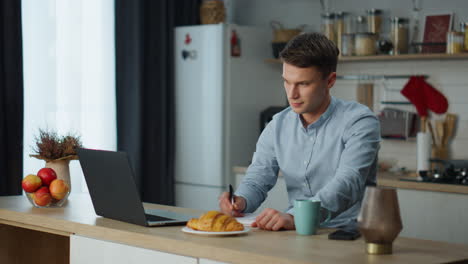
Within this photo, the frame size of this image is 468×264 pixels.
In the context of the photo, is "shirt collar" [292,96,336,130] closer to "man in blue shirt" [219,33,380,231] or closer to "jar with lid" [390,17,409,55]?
"man in blue shirt" [219,33,380,231]

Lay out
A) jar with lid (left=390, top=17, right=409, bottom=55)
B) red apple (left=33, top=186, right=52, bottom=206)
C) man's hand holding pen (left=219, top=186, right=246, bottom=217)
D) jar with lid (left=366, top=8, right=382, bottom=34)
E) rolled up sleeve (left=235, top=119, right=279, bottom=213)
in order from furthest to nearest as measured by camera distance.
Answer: jar with lid (left=366, top=8, right=382, bottom=34)
jar with lid (left=390, top=17, right=409, bottom=55)
red apple (left=33, top=186, right=52, bottom=206)
rolled up sleeve (left=235, top=119, right=279, bottom=213)
man's hand holding pen (left=219, top=186, right=246, bottom=217)

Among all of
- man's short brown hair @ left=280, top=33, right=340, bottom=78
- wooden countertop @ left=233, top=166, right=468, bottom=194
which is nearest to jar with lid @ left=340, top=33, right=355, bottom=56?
wooden countertop @ left=233, top=166, right=468, bottom=194

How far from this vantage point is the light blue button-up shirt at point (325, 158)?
7.57 feet

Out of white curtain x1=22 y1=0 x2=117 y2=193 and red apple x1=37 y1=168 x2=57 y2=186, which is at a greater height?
white curtain x1=22 y1=0 x2=117 y2=193

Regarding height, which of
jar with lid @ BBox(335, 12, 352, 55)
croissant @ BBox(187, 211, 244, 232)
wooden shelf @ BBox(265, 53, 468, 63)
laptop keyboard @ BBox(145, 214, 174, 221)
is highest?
jar with lid @ BBox(335, 12, 352, 55)

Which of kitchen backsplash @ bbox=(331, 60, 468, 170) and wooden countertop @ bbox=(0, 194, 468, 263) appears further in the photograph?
kitchen backsplash @ bbox=(331, 60, 468, 170)

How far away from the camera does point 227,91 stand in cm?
501

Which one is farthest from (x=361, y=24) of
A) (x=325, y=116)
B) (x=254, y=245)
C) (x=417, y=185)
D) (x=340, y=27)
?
(x=254, y=245)

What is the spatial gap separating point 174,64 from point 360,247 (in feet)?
11.7

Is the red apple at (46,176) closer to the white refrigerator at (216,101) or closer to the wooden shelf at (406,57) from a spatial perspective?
the white refrigerator at (216,101)

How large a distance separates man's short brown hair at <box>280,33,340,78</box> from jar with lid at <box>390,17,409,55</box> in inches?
92.0

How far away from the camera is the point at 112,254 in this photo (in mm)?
2201

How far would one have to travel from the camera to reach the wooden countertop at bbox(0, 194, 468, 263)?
5.85 feet

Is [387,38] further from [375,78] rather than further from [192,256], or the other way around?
[192,256]
